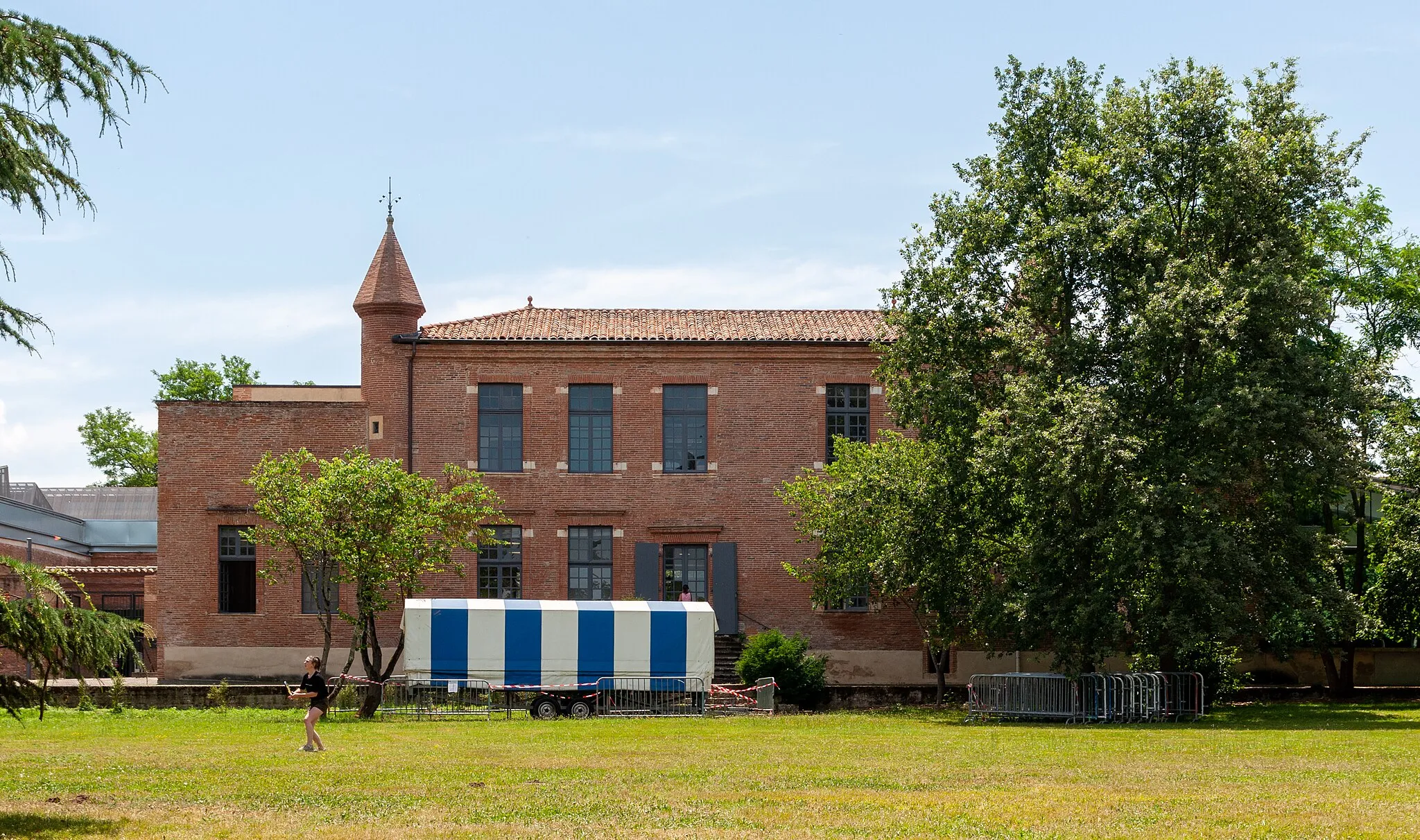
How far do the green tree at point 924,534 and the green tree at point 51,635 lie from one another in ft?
67.2

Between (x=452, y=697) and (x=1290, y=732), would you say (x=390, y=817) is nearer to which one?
(x=1290, y=732)

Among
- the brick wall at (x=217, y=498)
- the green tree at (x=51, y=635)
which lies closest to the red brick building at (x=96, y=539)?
the brick wall at (x=217, y=498)

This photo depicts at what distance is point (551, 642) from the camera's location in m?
33.0

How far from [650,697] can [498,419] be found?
33.2ft

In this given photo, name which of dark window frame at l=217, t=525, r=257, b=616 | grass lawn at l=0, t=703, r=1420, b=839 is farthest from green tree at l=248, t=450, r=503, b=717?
dark window frame at l=217, t=525, r=257, b=616

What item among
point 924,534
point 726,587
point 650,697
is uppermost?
point 924,534

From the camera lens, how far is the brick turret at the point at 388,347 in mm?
39156

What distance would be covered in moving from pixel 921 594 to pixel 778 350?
9.37 metres

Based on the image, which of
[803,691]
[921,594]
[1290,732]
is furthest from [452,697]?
[1290,732]

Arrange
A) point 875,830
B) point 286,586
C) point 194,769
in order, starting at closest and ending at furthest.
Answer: point 875,830
point 194,769
point 286,586

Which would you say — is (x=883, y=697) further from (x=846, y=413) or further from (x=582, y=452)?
(x=582, y=452)

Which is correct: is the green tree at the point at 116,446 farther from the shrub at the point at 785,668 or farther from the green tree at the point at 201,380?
the shrub at the point at 785,668

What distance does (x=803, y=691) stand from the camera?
113ft

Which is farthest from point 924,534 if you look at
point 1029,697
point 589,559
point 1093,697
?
point 589,559
